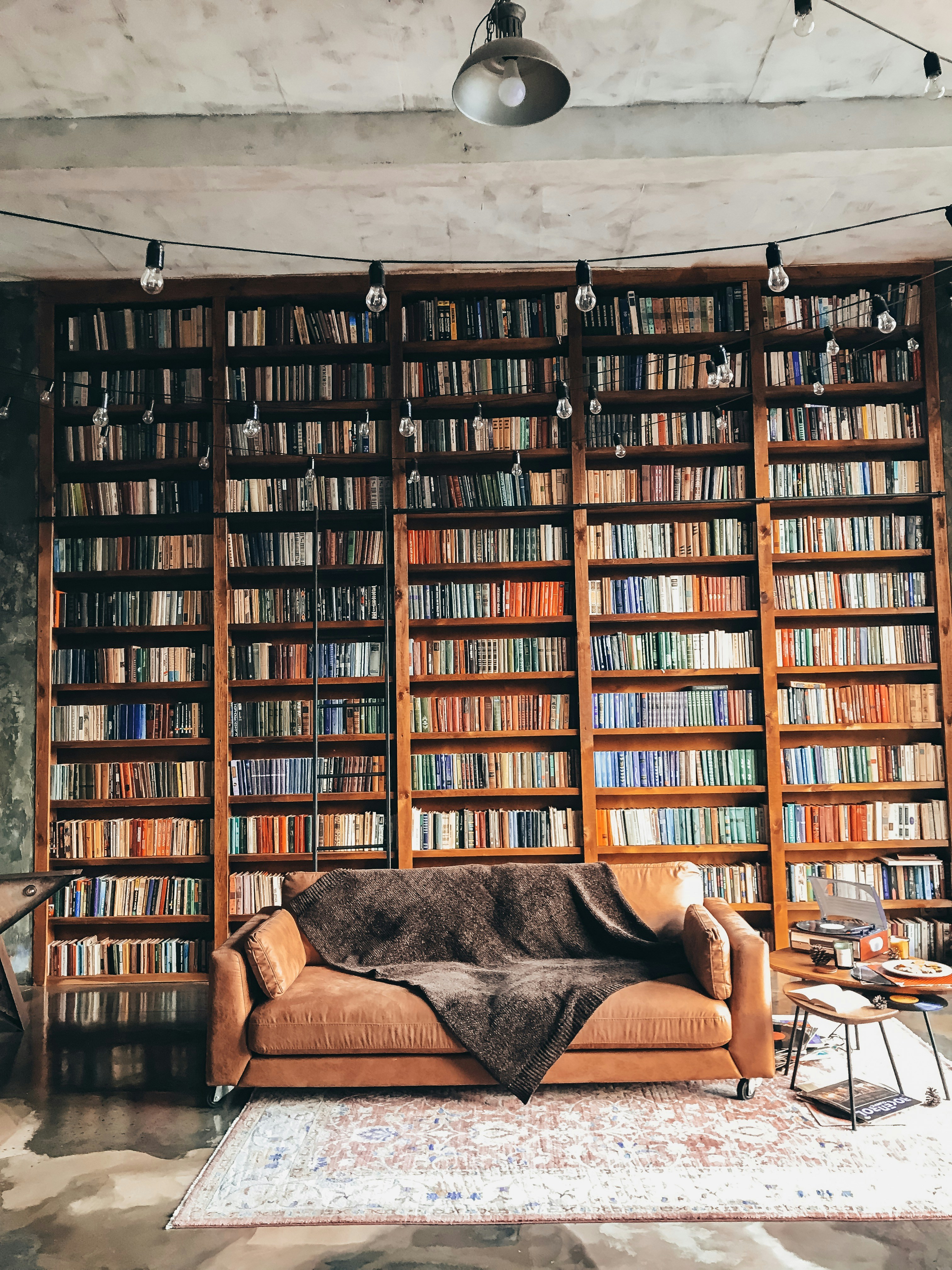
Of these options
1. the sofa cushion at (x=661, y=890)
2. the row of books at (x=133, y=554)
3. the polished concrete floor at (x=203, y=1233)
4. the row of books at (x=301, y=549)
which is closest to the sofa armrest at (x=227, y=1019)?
the polished concrete floor at (x=203, y=1233)

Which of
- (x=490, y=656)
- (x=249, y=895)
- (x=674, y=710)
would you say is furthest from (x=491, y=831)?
(x=249, y=895)

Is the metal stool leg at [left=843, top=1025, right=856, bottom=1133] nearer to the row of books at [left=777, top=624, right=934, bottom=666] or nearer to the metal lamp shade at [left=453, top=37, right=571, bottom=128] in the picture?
the row of books at [left=777, top=624, right=934, bottom=666]

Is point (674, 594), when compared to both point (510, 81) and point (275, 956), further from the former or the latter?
point (510, 81)

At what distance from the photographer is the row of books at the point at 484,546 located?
15.5 ft

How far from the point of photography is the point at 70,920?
15.1ft

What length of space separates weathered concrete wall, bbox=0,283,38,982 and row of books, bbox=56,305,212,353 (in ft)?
0.68

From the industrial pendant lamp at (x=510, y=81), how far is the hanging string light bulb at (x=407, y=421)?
1666 millimetres

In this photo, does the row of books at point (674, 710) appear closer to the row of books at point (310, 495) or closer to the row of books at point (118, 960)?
the row of books at point (310, 495)

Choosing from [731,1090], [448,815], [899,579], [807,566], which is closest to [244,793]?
[448,815]

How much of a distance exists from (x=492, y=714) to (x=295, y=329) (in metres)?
2.29

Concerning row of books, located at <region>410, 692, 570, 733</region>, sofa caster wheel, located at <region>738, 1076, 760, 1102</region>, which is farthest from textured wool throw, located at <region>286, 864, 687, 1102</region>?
row of books, located at <region>410, 692, 570, 733</region>

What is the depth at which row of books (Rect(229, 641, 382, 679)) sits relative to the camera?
4.70m

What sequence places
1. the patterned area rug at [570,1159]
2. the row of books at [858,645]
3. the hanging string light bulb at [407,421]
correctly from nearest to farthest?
the patterned area rug at [570,1159]
the hanging string light bulb at [407,421]
the row of books at [858,645]

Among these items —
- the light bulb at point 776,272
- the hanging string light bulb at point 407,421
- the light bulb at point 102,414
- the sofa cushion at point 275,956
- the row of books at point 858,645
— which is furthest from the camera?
the row of books at point 858,645
